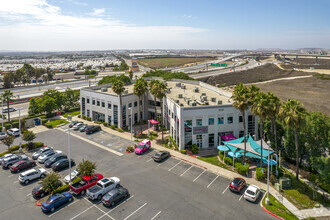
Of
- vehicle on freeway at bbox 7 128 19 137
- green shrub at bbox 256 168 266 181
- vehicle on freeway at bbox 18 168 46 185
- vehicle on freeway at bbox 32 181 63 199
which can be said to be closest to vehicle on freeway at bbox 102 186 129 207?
vehicle on freeway at bbox 32 181 63 199

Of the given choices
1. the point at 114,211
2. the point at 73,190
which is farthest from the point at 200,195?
the point at 73,190

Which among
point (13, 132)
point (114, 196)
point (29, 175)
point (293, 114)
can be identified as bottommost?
point (114, 196)

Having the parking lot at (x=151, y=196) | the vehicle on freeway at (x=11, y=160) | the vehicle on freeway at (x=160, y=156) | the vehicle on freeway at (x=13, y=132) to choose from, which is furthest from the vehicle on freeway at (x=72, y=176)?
the vehicle on freeway at (x=13, y=132)

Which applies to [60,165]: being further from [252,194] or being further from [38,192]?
[252,194]

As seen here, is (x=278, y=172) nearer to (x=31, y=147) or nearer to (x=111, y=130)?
(x=111, y=130)

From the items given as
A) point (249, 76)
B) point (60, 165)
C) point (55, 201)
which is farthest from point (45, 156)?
point (249, 76)

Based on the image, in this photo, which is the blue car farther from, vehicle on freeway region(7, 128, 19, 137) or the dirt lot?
the dirt lot

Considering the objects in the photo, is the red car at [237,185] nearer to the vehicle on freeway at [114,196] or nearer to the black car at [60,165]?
the vehicle on freeway at [114,196]
